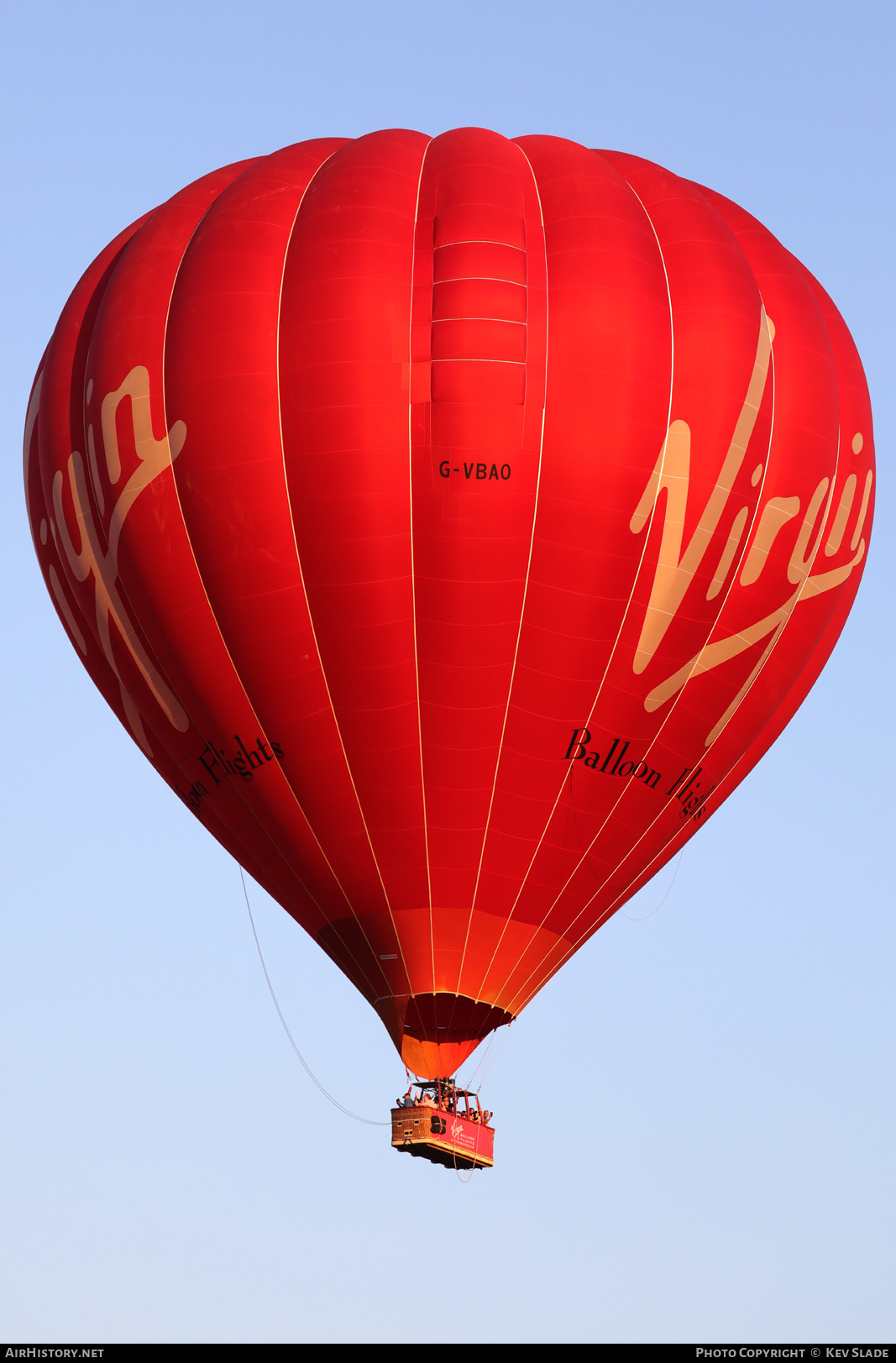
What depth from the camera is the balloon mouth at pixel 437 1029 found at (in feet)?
86.8

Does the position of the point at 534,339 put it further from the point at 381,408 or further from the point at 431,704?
the point at 431,704

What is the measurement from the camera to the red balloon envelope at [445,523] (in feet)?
82.7

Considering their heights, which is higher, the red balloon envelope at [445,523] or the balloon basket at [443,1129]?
the red balloon envelope at [445,523]

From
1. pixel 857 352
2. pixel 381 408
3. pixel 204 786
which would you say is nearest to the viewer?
pixel 381 408

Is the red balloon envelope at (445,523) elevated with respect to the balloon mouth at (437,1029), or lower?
elevated

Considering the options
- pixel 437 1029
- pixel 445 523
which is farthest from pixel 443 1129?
pixel 445 523

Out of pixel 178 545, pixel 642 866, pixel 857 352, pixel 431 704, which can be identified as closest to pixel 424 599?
pixel 431 704

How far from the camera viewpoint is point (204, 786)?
2725cm

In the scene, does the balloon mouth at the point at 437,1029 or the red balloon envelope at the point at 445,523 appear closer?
the red balloon envelope at the point at 445,523

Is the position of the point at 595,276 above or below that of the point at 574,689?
above

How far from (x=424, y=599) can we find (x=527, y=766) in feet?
7.37

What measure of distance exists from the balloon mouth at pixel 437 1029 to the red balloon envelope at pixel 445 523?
36mm

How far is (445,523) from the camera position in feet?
82.5

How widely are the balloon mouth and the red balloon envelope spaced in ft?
0.12
